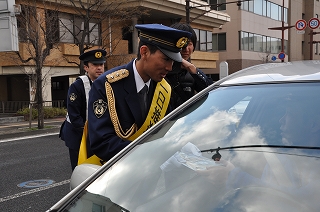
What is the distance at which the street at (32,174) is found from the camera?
15.2 feet

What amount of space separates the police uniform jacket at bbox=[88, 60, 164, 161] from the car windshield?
1.17ft

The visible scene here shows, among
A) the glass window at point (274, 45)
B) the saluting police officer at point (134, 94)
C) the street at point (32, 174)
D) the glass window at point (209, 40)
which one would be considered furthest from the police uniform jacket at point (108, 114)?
the glass window at point (274, 45)

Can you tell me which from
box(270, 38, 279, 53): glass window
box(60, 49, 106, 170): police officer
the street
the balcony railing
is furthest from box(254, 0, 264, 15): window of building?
box(60, 49, 106, 170): police officer

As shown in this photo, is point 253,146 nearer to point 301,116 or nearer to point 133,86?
point 301,116

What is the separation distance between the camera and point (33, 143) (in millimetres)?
9477

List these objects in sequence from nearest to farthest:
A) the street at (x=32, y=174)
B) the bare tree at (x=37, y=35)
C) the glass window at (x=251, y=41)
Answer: the street at (x=32, y=174), the bare tree at (x=37, y=35), the glass window at (x=251, y=41)

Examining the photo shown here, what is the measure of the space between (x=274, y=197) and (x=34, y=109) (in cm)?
1553

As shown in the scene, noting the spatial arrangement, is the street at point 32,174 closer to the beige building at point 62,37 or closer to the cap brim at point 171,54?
the cap brim at point 171,54

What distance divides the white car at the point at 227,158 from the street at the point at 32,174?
3.09 m

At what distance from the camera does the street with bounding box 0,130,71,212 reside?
4641mm

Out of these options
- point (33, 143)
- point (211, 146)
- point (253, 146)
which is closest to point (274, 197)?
point (253, 146)

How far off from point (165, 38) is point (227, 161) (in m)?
0.87

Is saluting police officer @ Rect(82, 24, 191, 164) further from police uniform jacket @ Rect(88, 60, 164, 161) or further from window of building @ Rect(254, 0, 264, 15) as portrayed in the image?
window of building @ Rect(254, 0, 264, 15)

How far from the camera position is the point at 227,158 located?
1571 mm
